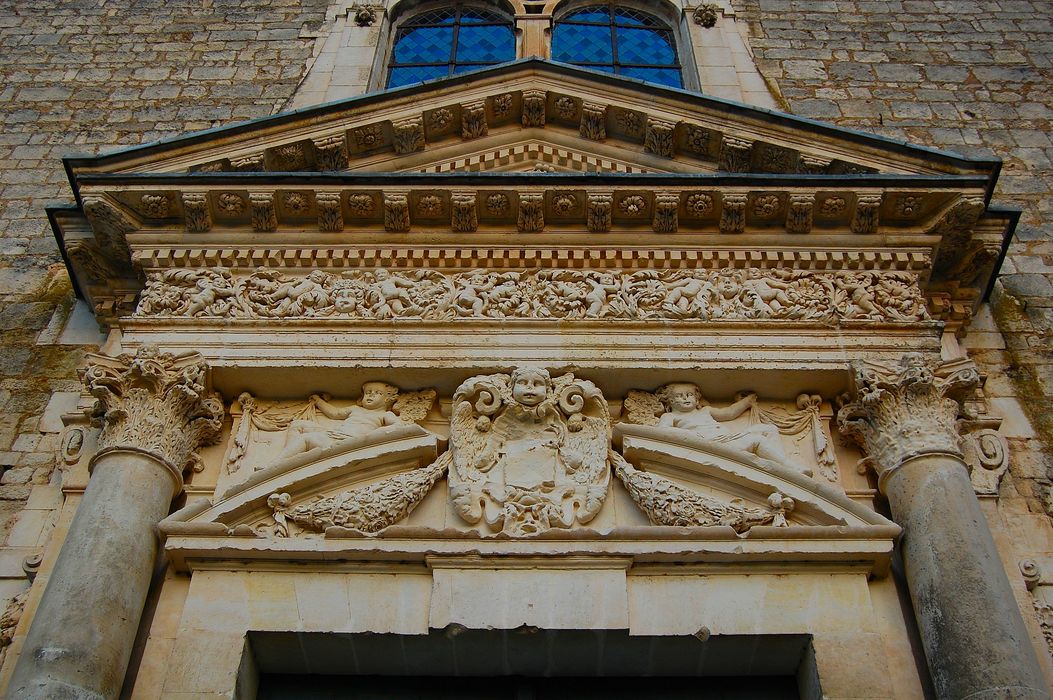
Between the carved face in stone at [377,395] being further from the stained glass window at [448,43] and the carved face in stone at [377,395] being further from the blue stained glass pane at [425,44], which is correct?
the blue stained glass pane at [425,44]

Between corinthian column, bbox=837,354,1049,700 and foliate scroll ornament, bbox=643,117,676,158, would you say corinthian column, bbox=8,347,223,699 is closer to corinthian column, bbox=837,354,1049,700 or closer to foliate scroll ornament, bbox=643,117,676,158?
foliate scroll ornament, bbox=643,117,676,158

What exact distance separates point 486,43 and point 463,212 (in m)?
4.41

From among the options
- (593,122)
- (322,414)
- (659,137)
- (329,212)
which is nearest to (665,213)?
(659,137)

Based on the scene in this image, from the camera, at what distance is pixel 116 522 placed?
5895mm

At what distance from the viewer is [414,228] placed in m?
7.68

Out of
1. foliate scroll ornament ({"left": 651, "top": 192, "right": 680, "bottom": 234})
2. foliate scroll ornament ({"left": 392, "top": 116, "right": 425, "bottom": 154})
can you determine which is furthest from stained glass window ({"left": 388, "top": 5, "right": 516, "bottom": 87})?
foliate scroll ornament ({"left": 651, "top": 192, "right": 680, "bottom": 234})

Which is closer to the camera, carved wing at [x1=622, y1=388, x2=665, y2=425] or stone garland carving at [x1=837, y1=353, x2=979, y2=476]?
stone garland carving at [x1=837, y1=353, x2=979, y2=476]

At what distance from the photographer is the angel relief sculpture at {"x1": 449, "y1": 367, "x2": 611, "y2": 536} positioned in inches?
245

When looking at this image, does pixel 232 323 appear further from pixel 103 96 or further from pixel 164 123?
pixel 103 96

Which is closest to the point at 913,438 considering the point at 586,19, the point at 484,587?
the point at 484,587

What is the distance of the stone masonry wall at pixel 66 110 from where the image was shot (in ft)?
23.6

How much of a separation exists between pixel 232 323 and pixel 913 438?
430cm

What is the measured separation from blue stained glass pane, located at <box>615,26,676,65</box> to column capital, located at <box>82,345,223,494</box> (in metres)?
6.10

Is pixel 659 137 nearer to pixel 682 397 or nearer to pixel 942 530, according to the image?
pixel 682 397
